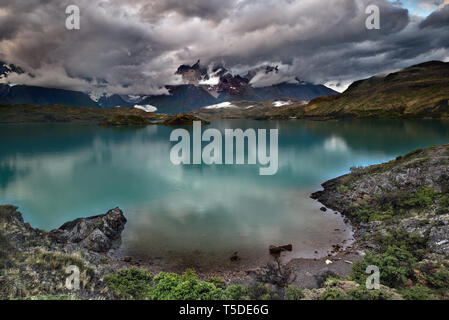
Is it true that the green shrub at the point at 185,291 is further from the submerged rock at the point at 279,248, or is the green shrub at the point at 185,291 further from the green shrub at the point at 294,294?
the submerged rock at the point at 279,248

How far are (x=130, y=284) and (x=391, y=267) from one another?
1534 cm

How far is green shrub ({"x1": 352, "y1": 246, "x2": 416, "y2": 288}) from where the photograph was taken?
561 inches

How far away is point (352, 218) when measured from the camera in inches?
1027

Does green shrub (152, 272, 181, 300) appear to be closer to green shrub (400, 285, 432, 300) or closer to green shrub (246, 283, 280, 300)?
green shrub (246, 283, 280, 300)

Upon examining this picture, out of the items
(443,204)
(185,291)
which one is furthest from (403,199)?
(185,291)

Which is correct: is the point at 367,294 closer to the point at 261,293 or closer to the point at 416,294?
the point at 416,294

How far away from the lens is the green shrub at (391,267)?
46.8 feet

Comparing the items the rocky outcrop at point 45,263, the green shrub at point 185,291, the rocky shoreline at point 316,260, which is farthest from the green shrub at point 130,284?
the green shrub at point 185,291

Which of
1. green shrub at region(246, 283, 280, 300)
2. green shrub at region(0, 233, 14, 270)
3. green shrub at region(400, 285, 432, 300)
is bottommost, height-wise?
green shrub at region(246, 283, 280, 300)

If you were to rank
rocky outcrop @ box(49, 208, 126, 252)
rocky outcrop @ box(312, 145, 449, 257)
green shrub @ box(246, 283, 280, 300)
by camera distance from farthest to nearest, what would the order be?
rocky outcrop @ box(49, 208, 126, 252)
rocky outcrop @ box(312, 145, 449, 257)
green shrub @ box(246, 283, 280, 300)

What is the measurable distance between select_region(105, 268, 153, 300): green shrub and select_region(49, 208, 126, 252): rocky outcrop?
728 cm

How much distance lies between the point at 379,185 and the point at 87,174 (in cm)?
5019

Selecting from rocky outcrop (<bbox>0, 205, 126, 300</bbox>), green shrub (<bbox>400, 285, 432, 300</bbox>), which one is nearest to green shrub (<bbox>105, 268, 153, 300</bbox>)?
rocky outcrop (<bbox>0, 205, 126, 300</bbox>)
